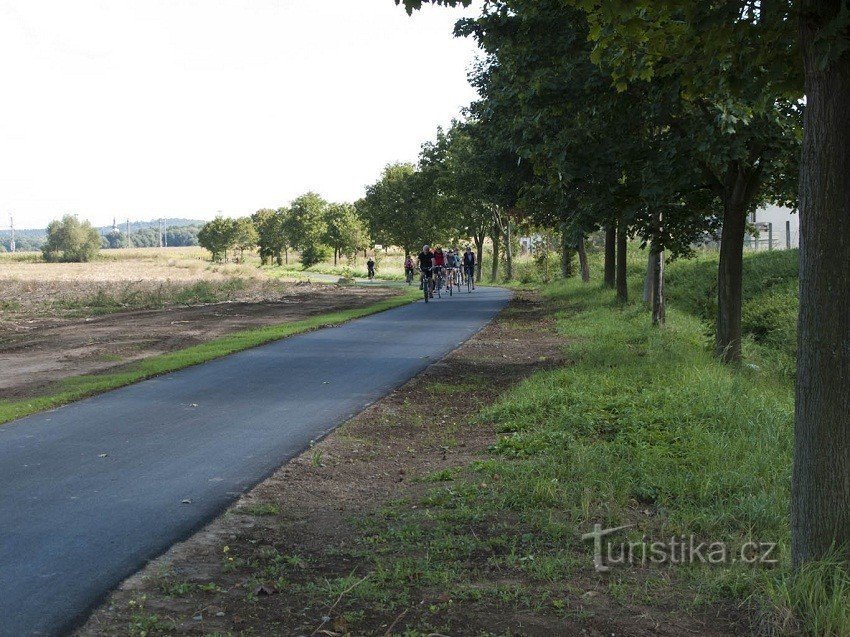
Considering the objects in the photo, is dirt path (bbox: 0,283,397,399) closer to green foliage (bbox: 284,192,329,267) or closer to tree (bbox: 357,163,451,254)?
tree (bbox: 357,163,451,254)

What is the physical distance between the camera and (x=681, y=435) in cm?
855

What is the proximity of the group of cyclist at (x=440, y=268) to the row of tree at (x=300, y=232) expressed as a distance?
44.4m

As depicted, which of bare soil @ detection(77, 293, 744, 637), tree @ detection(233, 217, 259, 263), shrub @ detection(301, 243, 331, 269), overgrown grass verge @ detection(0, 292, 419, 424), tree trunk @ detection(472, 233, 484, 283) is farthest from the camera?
tree @ detection(233, 217, 259, 263)

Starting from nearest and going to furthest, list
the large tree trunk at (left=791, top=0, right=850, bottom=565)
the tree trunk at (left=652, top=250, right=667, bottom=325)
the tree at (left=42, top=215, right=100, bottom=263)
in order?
the large tree trunk at (left=791, top=0, right=850, bottom=565), the tree trunk at (left=652, top=250, right=667, bottom=325), the tree at (left=42, top=215, right=100, bottom=263)

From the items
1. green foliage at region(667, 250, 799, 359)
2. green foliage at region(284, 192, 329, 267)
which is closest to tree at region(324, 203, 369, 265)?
green foliage at region(284, 192, 329, 267)

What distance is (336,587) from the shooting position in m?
4.98

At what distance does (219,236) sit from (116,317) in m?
117

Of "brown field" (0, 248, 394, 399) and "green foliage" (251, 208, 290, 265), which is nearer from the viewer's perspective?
"brown field" (0, 248, 394, 399)

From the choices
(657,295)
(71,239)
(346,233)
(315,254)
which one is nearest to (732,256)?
(657,295)

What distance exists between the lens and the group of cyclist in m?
33.0

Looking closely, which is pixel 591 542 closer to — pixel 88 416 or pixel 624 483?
pixel 624 483

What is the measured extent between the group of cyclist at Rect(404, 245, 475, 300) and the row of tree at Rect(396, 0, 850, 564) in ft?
40.2

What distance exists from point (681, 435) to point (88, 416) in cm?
675

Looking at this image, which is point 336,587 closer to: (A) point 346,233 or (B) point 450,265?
(B) point 450,265
